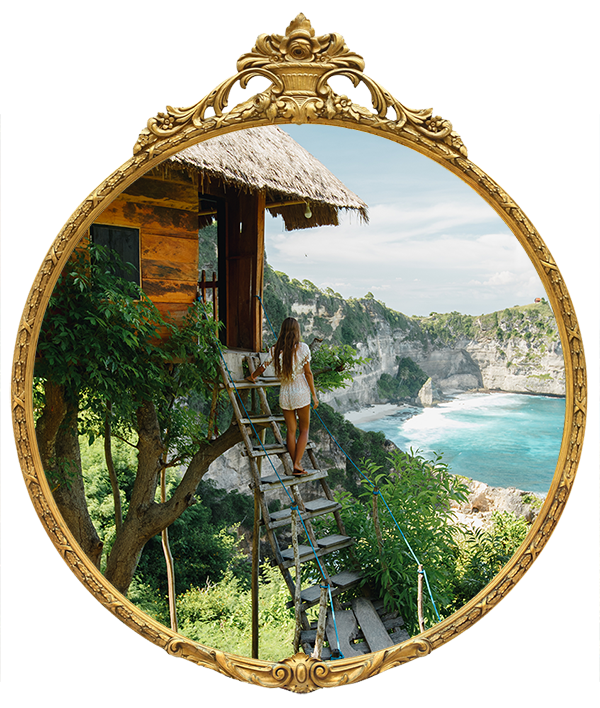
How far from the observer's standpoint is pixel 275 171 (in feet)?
12.2

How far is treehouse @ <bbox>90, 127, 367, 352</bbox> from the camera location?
11.5ft

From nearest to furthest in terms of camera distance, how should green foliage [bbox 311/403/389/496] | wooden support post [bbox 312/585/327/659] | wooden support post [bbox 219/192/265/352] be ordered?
wooden support post [bbox 312/585/327/659] < wooden support post [bbox 219/192/265/352] < green foliage [bbox 311/403/389/496]

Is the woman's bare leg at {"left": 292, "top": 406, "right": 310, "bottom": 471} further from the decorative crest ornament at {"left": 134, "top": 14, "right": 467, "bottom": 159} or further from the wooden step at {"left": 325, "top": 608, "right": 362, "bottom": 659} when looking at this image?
the decorative crest ornament at {"left": 134, "top": 14, "right": 467, "bottom": 159}

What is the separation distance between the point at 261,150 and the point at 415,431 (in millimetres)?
3337

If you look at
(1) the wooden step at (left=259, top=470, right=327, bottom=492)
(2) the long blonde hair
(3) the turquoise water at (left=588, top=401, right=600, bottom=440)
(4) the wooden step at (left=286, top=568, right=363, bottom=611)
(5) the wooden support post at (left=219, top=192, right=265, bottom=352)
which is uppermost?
(5) the wooden support post at (left=219, top=192, right=265, bottom=352)

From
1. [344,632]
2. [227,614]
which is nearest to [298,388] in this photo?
[344,632]

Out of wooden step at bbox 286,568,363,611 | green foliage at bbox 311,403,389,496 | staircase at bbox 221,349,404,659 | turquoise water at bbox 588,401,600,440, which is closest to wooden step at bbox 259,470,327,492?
staircase at bbox 221,349,404,659

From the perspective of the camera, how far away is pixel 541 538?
2.45 m

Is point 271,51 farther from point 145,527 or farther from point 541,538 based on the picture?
point 145,527

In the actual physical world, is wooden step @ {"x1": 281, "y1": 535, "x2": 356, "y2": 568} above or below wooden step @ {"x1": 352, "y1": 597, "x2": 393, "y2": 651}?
above

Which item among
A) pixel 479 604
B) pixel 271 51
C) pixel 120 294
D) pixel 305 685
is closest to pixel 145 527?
pixel 120 294

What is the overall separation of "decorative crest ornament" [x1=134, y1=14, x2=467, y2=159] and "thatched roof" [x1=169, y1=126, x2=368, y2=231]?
891 mm

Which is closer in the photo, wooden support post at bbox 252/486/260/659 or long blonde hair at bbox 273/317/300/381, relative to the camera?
long blonde hair at bbox 273/317/300/381

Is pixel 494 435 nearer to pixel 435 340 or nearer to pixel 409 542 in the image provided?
pixel 435 340
